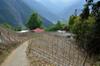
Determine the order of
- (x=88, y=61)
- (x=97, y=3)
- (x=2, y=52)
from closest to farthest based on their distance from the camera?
(x=97, y=3) → (x=2, y=52) → (x=88, y=61)

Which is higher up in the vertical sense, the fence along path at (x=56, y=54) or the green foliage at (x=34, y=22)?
the green foliage at (x=34, y=22)

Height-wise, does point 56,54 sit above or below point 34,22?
below

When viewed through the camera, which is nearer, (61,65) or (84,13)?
(84,13)

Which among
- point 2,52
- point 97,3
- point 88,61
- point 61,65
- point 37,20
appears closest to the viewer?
point 97,3

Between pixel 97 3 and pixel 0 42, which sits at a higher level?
pixel 97 3

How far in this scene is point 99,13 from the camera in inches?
527

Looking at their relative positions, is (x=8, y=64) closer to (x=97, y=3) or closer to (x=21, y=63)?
(x=21, y=63)

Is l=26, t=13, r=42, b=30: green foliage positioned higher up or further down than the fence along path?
higher up

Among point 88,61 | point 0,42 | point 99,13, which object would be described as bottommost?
point 88,61

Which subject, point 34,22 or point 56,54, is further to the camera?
point 34,22

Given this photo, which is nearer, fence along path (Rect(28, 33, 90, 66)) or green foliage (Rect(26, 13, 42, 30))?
fence along path (Rect(28, 33, 90, 66))

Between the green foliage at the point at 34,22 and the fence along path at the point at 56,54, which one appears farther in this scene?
the green foliage at the point at 34,22

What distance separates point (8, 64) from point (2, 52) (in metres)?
10.2

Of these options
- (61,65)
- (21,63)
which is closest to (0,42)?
(61,65)
